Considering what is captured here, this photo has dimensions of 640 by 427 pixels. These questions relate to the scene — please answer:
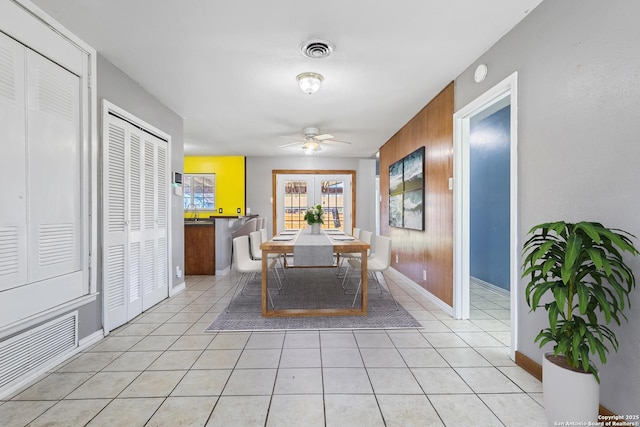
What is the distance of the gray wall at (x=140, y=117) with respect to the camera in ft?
8.64

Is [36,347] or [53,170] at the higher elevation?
[53,170]

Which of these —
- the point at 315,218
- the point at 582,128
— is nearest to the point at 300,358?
the point at 315,218

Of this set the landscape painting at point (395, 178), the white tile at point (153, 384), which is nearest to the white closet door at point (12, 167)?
the white tile at point (153, 384)

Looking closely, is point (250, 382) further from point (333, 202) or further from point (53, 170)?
point (333, 202)

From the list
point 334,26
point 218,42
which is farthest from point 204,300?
point 334,26

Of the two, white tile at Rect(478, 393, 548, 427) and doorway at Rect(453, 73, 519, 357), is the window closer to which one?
doorway at Rect(453, 73, 519, 357)

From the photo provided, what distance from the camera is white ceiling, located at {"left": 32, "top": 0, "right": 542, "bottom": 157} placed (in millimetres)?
2035

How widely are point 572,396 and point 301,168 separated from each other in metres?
6.42

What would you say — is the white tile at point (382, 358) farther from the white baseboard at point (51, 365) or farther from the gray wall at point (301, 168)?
the gray wall at point (301, 168)

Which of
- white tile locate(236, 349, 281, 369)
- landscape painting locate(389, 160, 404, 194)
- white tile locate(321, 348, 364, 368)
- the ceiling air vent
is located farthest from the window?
white tile locate(321, 348, 364, 368)

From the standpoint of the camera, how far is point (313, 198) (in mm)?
7465

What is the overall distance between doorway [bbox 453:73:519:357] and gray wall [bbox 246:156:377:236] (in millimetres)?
2922

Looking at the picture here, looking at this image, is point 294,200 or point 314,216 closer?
point 314,216

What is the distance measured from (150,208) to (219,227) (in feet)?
6.05
